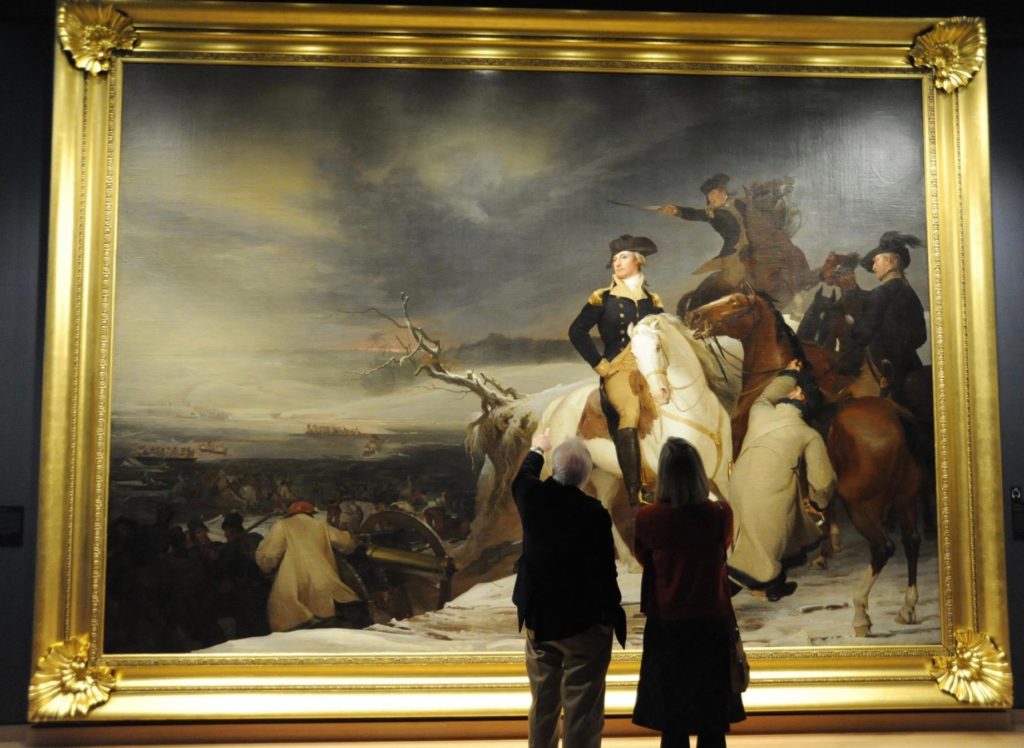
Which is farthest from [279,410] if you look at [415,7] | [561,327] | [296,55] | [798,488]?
[798,488]

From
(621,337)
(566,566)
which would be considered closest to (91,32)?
(621,337)

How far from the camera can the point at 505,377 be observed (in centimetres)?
591

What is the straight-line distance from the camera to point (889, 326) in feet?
20.0

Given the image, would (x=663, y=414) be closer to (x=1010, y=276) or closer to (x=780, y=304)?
(x=780, y=304)

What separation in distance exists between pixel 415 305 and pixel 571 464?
2123 mm

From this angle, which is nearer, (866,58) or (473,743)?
(473,743)

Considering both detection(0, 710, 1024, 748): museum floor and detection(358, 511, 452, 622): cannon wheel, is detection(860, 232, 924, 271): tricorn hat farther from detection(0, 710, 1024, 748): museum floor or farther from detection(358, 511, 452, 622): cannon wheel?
detection(358, 511, 452, 622): cannon wheel

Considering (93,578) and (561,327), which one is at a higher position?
(561,327)

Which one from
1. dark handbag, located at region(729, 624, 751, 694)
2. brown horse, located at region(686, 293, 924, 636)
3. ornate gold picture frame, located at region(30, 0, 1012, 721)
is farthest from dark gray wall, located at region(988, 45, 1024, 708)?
dark handbag, located at region(729, 624, 751, 694)

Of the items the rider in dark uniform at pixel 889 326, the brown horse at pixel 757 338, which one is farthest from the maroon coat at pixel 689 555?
the rider in dark uniform at pixel 889 326

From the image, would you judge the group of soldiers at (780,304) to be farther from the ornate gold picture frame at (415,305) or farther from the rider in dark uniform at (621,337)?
the ornate gold picture frame at (415,305)

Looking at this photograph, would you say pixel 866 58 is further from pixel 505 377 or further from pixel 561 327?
pixel 505 377

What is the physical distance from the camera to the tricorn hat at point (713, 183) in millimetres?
6109

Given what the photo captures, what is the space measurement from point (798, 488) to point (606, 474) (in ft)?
4.33
